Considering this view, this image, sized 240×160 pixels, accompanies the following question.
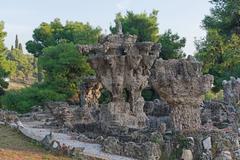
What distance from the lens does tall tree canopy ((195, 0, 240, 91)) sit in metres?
36.9

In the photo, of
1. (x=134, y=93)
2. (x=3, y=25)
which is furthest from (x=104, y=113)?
(x=3, y=25)

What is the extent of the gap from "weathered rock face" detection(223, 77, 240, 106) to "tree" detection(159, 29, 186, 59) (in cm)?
1212

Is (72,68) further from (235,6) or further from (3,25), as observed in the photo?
(235,6)

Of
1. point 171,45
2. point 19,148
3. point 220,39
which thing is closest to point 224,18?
point 220,39

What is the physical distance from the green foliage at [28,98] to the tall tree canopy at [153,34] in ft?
26.9

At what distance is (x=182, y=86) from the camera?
17781 mm

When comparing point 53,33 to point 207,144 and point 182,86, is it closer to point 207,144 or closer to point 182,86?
point 182,86

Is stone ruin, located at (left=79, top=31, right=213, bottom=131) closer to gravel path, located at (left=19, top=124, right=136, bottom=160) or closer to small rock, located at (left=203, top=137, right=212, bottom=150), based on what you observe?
gravel path, located at (left=19, top=124, right=136, bottom=160)

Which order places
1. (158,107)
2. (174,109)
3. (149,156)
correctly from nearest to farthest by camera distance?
1. (149,156)
2. (174,109)
3. (158,107)

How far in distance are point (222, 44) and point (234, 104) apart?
14.6 m

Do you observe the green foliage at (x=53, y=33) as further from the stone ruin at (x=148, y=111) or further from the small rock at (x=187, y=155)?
the small rock at (x=187, y=155)

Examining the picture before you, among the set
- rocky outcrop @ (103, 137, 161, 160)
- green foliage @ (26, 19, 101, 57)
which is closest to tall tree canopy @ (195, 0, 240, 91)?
green foliage @ (26, 19, 101, 57)

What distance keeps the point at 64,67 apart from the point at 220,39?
12.6 metres

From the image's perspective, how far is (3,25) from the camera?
42219 mm
